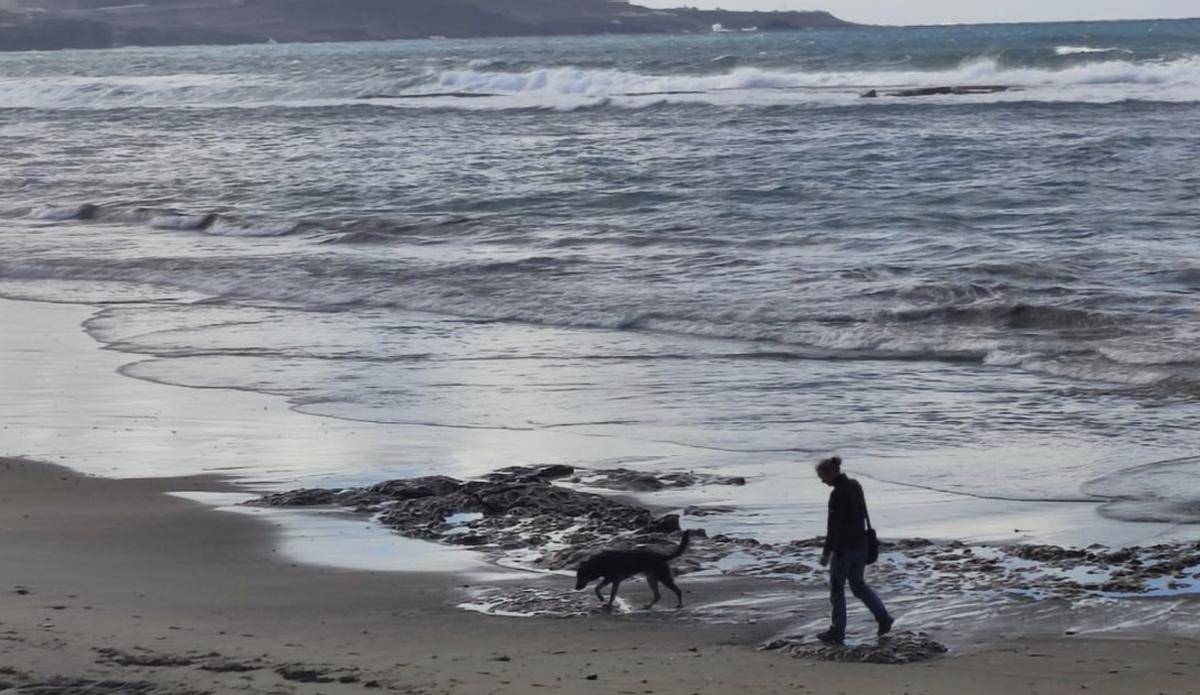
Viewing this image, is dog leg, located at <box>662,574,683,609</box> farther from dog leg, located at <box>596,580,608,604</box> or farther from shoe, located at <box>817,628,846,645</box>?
shoe, located at <box>817,628,846,645</box>

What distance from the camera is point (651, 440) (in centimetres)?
1198

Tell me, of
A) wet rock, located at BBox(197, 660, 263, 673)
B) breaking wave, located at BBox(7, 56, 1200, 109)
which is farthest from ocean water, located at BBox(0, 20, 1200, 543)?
breaking wave, located at BBox(7, 56, 1200, 109)

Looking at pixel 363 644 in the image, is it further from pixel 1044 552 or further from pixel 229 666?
pixel 1044 552

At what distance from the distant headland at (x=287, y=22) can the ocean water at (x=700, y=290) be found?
122341mm

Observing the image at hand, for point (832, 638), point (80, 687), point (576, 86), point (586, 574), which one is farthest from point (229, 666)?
point (576, 86)

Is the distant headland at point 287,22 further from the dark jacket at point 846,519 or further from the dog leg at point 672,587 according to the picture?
the dark jacket at point 846,519

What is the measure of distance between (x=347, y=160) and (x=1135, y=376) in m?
28.1

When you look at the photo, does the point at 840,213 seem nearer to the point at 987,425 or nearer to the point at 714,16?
the point at 987,425

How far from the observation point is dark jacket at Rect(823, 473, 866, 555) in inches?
299

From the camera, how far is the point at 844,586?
760cm

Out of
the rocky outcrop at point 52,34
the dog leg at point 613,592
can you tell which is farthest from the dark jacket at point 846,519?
the rocky outcrop at point 52,34

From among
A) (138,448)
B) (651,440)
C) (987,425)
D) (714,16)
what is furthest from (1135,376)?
(714,16)

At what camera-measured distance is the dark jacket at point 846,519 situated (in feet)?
24.9

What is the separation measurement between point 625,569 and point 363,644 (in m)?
1.29
